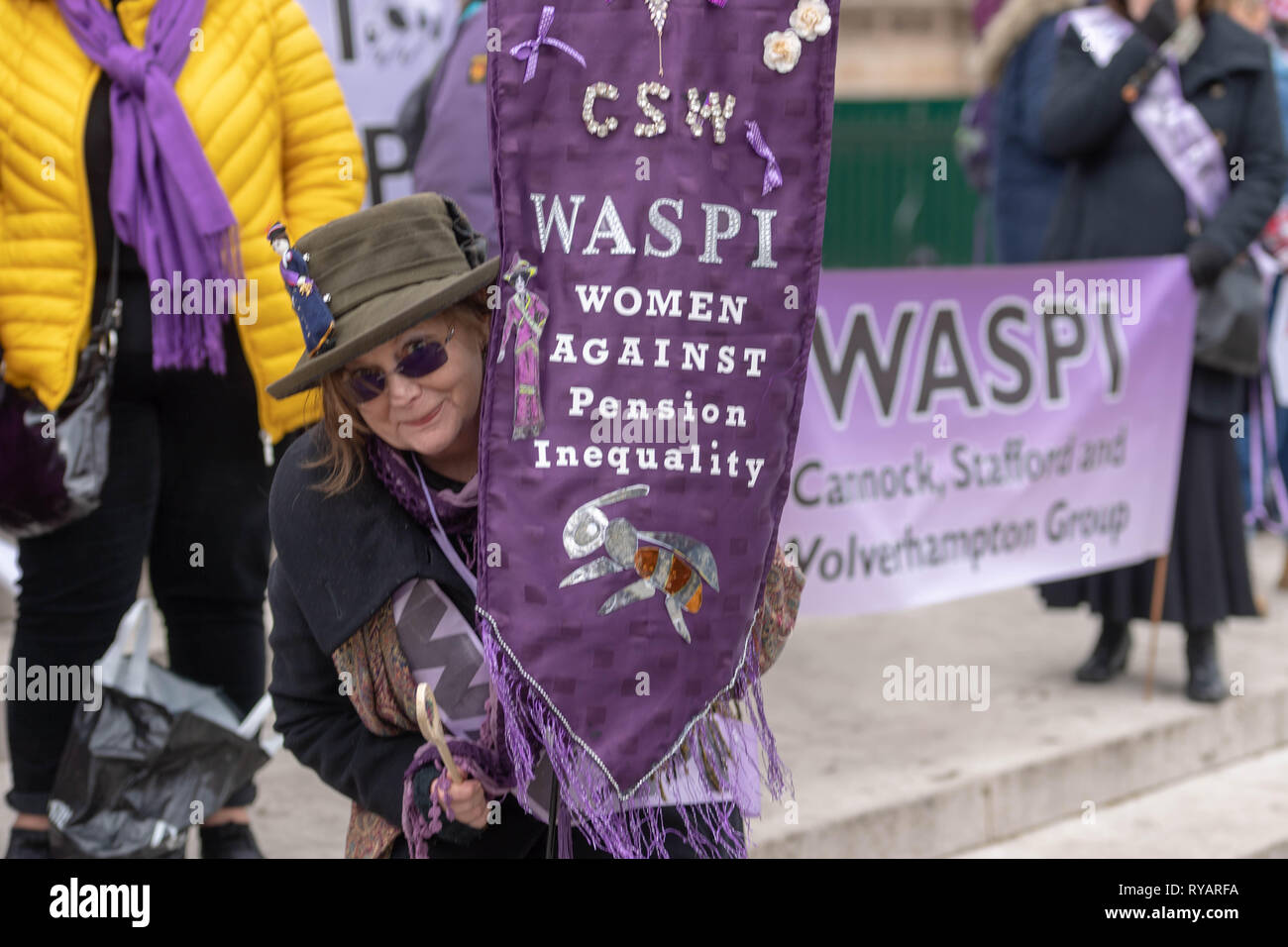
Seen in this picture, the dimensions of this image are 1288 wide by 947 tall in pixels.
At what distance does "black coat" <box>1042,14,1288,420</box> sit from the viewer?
4.97 metres

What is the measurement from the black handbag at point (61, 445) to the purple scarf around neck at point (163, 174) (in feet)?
0.35

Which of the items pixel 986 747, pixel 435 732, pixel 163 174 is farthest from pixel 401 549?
pixel 986 747

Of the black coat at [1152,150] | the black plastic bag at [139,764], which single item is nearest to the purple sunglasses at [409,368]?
the black plastic bag at [139,764]

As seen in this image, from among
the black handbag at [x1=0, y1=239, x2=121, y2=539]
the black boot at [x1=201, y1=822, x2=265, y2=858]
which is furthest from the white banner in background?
the black boot at [x1=201, y1=822, x2=265, y2=858]

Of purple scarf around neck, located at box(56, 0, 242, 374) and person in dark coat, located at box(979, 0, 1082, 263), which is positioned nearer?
purple scarf around neck, located at box(56, 0, 242, 374)

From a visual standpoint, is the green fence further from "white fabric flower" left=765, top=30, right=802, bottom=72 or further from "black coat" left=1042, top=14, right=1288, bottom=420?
"white fabric flower" left=765, top=30, right=802, bottom=72

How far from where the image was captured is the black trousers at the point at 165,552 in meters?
3.40

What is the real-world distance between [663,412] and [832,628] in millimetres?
4226

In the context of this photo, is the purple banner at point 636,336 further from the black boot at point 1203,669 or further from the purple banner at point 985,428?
the black boot at point 1203,669

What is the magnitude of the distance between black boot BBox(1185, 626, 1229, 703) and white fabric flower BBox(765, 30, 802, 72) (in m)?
3.79

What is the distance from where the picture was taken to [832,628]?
6.07 meters

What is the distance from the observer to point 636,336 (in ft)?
6.41

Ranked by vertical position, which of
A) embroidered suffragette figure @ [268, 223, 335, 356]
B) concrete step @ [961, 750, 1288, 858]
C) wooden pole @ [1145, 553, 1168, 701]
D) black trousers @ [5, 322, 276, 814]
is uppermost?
embroidered suffragette figure @ [268, 223, 335, 356]
